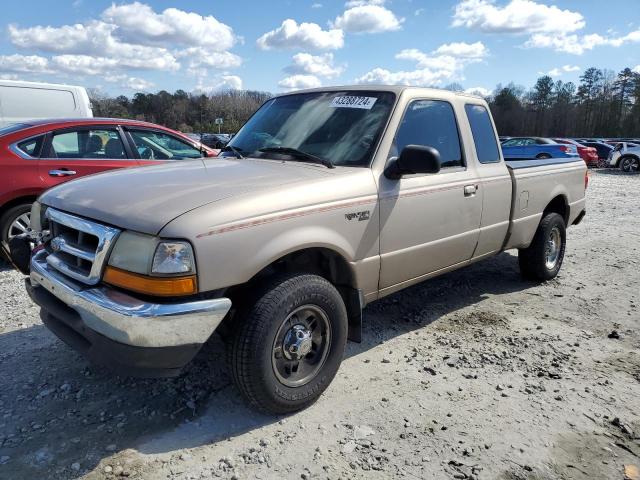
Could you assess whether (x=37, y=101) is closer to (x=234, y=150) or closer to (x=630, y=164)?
(x=234, y=150)

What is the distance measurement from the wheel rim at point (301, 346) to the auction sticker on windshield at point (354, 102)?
1.61 metres

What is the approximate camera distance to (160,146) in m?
6.53

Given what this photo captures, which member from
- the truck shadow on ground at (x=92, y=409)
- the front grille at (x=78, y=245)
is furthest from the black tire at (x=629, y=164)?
the front grille at (x=78, y=245)

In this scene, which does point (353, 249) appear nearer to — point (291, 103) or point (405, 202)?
point (405, 202)

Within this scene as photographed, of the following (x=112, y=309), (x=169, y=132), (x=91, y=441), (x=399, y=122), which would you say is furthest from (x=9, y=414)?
(x=169, y=132)

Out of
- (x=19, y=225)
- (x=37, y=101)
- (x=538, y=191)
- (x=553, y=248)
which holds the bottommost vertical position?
(x=553, y=248)

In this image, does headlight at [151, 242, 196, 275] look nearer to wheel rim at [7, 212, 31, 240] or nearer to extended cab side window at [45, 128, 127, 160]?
wheel rim at [7, 212, 31, 240]

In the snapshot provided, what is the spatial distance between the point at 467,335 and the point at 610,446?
151 cm

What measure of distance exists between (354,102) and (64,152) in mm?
3922

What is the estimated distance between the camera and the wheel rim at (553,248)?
559 centimetres

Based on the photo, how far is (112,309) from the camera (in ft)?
7.78

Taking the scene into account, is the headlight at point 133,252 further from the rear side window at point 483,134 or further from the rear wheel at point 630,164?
the rear wheel at point 630,164

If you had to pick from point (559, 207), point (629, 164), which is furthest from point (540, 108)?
point (559, 207)

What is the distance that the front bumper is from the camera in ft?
7.73
